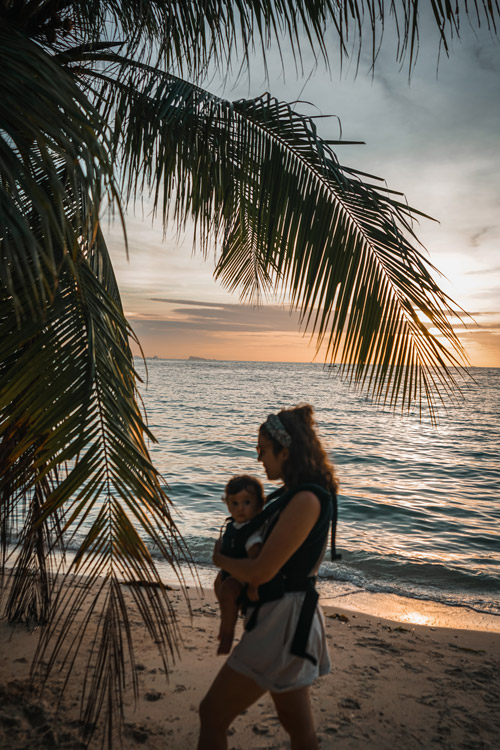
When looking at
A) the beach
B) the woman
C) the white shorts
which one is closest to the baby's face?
the woman

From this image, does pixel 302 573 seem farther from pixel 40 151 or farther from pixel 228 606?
pixel 40 151

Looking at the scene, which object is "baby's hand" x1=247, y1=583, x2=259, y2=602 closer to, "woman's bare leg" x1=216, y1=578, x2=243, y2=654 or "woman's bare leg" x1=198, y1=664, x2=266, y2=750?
"woman's bare leg" x1=216, y1=578, x2=243, y2=654

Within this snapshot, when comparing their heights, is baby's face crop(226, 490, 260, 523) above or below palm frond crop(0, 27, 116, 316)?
below

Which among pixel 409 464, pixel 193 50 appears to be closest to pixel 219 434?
pixel 409 464

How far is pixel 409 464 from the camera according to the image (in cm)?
1873

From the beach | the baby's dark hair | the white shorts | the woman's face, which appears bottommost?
the beach

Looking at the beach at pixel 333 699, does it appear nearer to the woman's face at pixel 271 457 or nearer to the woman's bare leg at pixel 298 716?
the woman's bare leg at pixel 298 716

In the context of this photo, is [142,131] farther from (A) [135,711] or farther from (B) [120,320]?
(A) [135,711]

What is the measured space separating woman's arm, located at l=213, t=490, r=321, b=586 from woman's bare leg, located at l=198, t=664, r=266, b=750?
45 centimetres

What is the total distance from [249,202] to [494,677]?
15.1 ft

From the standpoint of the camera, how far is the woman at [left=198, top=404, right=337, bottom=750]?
84.2 inches

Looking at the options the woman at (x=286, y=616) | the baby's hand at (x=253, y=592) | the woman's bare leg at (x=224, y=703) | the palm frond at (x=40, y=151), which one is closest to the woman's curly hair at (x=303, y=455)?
the woman at (x=286, y=616)

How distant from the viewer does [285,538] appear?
2.11 meters

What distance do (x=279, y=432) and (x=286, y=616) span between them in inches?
30.6
